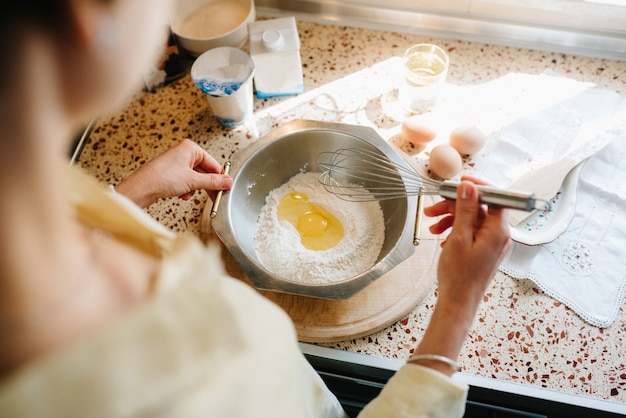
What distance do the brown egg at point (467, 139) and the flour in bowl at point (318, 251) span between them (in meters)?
0.20

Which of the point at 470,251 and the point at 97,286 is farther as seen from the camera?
the point at 470,251

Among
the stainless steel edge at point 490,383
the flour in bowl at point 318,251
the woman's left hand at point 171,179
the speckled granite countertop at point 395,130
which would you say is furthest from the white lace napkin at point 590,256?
the woman's left hand at point 171,179

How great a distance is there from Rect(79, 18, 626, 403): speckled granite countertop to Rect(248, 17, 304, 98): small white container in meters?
0.03

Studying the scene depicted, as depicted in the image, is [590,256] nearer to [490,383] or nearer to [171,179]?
[490,383]

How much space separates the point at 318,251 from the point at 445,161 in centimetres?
29

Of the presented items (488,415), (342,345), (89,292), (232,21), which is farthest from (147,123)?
(488,415)

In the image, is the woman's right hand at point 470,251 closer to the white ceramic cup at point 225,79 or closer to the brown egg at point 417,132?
the brown egg at point 417,132

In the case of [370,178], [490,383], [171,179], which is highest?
[171,179]

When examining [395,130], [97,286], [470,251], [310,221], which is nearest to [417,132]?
[395,130]

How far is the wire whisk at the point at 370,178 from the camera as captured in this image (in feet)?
2.56

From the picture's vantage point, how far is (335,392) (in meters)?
0.88

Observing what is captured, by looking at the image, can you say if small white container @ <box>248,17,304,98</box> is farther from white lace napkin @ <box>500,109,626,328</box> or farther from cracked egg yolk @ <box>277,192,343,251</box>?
white lace napkin @ <box>500,109,626,328</box>

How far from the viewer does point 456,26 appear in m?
1.09

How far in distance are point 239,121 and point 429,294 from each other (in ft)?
1.75
